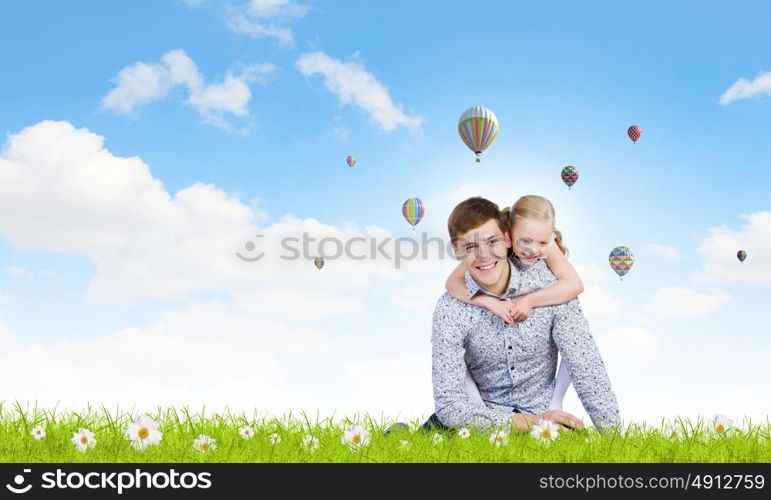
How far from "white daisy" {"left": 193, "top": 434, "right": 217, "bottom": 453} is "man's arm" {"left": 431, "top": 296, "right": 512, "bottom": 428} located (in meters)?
1.92

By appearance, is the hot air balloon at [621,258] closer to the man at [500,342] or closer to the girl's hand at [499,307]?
the man at [500,342]

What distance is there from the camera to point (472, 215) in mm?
6637

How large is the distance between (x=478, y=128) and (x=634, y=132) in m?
8.19

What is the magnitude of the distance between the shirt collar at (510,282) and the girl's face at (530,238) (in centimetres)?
8

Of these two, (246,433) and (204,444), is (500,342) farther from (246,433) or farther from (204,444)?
(204,444)

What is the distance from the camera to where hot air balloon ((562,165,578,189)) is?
2384 cm

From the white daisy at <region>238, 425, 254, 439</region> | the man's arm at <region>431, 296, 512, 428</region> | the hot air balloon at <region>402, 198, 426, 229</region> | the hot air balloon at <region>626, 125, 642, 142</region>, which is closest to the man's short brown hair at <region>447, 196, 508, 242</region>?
the man's arm at <region>431, 296, 512, 428</region>

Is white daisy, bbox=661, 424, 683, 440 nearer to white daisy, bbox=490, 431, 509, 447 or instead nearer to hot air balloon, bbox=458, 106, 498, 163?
white daisy, bbox=490, 431, 509, 447

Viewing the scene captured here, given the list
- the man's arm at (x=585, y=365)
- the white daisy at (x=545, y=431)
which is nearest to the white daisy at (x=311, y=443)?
the white daisy at (x=545, y=431)
